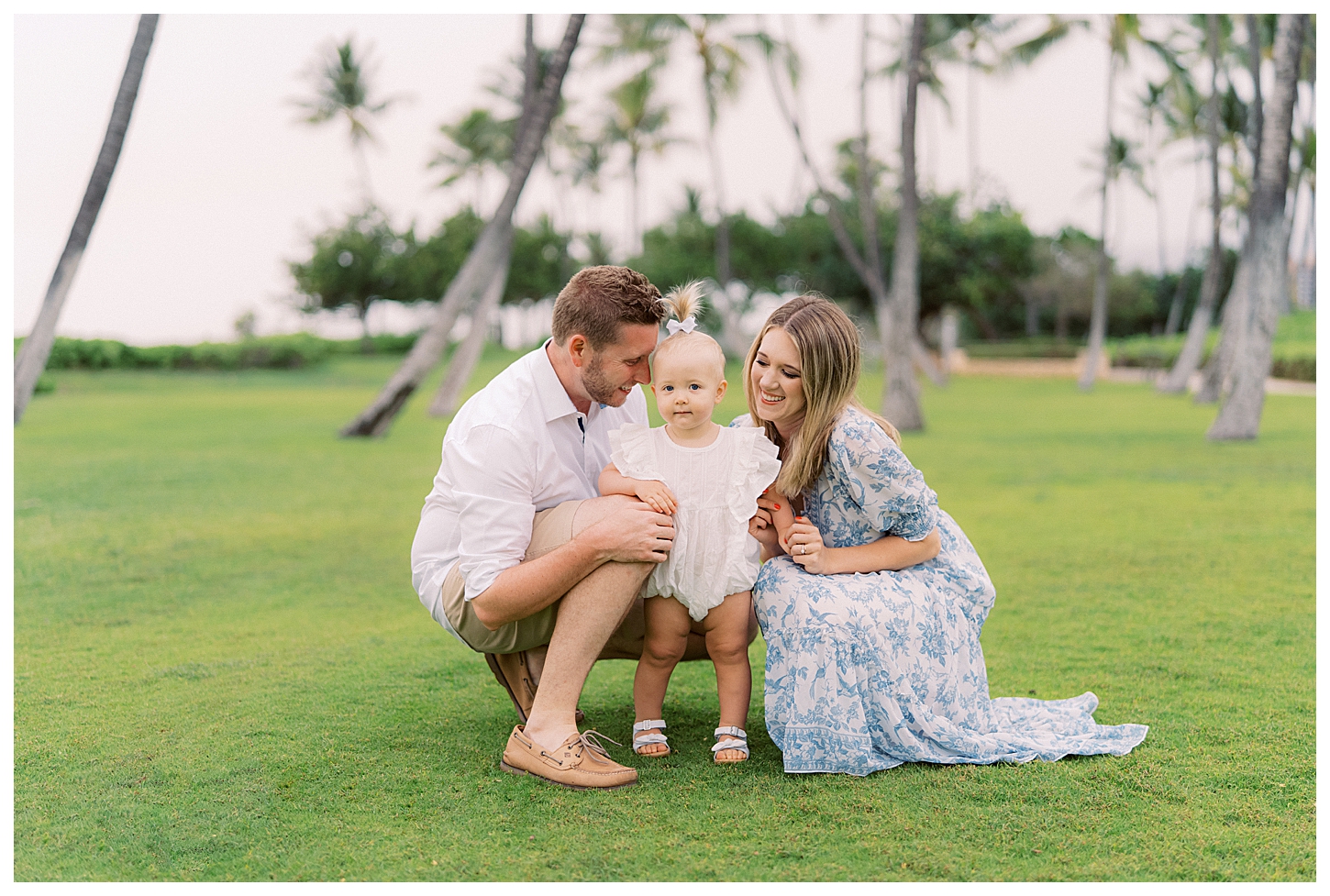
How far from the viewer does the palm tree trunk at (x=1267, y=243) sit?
1232 cm

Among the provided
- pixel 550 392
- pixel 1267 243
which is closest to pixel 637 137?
pixel 1267 243

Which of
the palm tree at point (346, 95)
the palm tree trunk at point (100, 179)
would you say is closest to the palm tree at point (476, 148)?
the palm tree at point (346, 95)

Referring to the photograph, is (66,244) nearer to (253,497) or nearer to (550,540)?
(253,497)

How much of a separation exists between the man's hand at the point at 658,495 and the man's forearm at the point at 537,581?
0.66 ft

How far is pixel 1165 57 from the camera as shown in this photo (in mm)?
23406

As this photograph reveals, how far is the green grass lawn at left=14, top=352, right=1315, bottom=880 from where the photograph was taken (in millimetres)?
2633

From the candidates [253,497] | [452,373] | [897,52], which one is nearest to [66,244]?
[253,497]

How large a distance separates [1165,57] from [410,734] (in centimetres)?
2435

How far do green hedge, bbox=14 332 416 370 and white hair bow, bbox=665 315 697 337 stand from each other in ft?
72.9

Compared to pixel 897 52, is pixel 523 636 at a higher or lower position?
lower

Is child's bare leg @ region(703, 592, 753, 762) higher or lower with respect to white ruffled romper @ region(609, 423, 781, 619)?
lower

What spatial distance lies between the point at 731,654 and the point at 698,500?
46 cm

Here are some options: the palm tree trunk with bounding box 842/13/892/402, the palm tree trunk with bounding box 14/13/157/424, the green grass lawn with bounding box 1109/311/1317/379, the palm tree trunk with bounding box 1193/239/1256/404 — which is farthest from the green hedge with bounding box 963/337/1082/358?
the palm tree trunk with bounding box 14/13/157/424

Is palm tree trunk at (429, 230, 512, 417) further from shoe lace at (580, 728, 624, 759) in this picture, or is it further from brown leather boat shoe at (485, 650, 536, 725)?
shoe lace at (580, 728, 624, 759)
